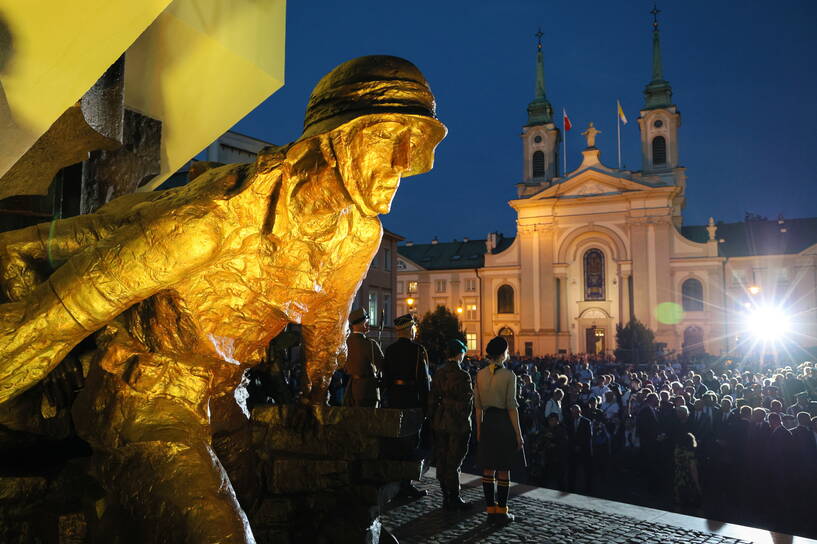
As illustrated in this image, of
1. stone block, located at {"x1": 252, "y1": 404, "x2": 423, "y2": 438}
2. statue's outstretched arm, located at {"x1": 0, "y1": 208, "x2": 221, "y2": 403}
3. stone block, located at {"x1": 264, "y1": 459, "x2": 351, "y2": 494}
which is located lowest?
stone block, located at {"x1": 264, "y1": 459, "x2": 351, "y2": 494}

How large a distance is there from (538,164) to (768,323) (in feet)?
76.8

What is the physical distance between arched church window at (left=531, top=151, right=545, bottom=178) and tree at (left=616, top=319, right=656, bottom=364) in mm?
21401

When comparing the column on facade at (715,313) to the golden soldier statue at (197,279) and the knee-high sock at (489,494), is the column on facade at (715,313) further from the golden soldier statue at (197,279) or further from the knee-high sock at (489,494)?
the golden soldier statue at (197,279)

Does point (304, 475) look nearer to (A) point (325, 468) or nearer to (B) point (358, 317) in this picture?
(A) point (325, 468)

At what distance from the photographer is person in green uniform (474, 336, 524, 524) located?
228 inches

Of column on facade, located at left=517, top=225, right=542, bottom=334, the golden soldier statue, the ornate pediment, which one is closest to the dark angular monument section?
the golden soldier statue

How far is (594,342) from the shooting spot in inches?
1871

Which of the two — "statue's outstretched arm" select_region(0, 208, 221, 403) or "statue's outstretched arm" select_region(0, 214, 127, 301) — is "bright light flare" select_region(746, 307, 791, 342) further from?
"statue's outstretched arm" select_region(0, 208, 221, 403)

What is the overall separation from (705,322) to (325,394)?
4748 cm

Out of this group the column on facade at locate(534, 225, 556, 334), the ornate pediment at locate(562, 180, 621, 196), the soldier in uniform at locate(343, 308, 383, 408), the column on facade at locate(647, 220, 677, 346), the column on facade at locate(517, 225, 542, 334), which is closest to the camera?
the soldier in uniform at locate(343, 308, 383, 408)

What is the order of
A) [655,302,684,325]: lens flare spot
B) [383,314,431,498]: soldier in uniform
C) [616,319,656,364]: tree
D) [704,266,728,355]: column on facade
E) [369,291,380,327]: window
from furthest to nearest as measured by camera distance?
[655,302,684,325]: lens flare spot, [704,266,728,355]: column on facade, [616,319,656,364]: tree, [369,291,380,327]: window, [383,314,431,498]: soldier in uniform

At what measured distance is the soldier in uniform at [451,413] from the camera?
6152mm

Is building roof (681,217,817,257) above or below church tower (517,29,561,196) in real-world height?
below

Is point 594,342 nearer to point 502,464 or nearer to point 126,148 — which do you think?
point 502,464
